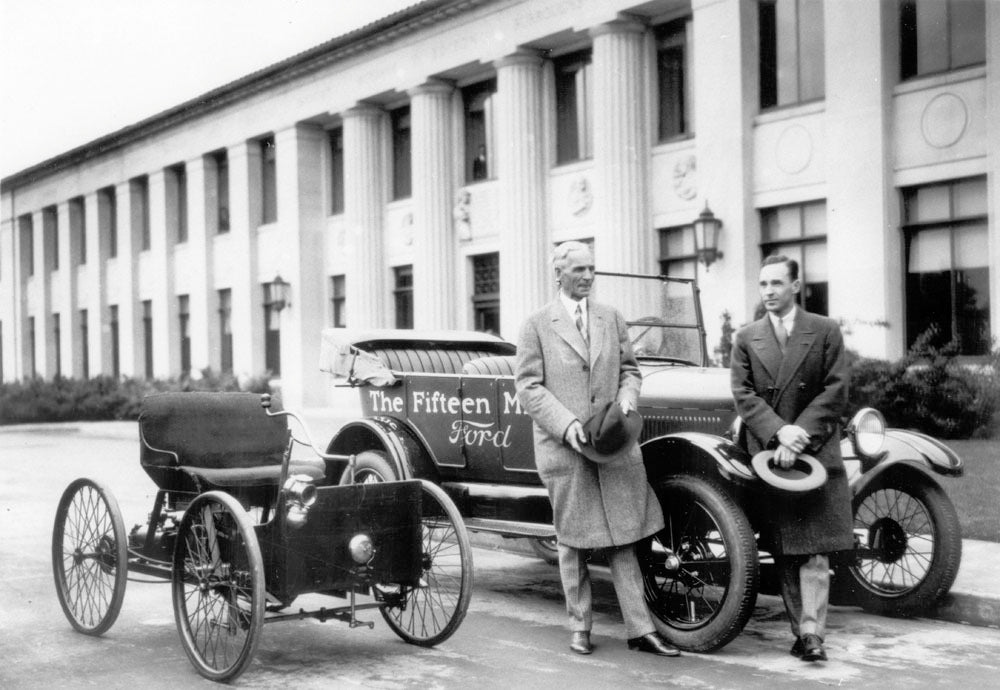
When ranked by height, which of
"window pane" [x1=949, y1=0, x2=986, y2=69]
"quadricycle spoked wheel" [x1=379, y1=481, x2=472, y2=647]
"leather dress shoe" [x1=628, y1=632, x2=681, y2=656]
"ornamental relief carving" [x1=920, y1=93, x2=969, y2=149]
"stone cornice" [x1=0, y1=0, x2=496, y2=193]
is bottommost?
"leather dress shoe" [x1=628, y1=632, x2=681, y2=656]

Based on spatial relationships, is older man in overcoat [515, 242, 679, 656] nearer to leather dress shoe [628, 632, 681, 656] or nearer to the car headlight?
leather dress shoe [628, 632, 681, 656]

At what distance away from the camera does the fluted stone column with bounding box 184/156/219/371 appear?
97.9 ft

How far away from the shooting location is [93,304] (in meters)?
35.4

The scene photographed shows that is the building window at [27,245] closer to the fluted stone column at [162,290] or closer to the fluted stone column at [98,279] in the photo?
the fluted stone column at [98,279]

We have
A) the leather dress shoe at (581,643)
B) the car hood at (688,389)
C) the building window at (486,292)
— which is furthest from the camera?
the building window at (486,292)

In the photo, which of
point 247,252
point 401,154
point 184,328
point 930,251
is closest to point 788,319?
point 930,251

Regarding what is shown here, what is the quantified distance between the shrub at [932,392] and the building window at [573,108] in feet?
26.2

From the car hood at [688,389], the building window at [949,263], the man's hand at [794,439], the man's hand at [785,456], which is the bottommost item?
the man's hand at [785,456]

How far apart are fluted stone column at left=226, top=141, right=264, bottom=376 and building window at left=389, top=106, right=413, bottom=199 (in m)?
4.85

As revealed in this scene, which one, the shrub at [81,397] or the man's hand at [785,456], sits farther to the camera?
the shrub at [81,397]

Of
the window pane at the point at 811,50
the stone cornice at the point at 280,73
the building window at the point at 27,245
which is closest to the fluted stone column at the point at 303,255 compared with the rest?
Result: the stone cornice at the point at 280,73

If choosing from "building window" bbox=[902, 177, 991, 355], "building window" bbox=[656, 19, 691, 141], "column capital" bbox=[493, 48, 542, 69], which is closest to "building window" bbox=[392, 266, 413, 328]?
"column capital" bbox=[493, 48, 542, 69]

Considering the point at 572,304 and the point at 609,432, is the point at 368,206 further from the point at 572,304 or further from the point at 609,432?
the point at 609,432

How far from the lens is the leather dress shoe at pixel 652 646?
5.61m
